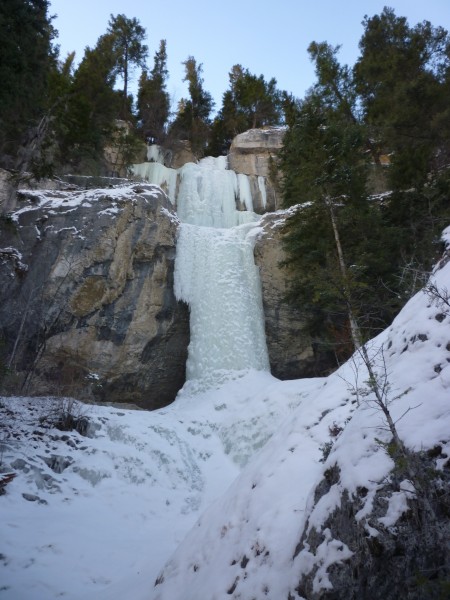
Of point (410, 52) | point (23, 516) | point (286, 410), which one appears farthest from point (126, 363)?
point (410, 52)

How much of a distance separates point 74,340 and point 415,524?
13.1m

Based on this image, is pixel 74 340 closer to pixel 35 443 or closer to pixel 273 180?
pixel 35 443

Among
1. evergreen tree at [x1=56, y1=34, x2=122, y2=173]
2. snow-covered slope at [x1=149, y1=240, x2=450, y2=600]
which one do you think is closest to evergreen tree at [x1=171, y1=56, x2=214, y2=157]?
evergreen tree at [x1=56, y1=34, x2=122, y2=173]

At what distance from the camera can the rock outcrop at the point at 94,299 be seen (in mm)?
13531

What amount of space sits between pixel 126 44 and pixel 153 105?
15.2 ft

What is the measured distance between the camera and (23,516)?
6.13 meters

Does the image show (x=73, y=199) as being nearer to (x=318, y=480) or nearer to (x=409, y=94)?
(x=409, y=94)

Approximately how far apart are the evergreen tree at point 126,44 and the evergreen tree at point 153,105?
124 cm

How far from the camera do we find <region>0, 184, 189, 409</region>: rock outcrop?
533 inches

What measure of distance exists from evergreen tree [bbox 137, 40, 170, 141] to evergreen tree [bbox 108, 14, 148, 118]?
124 cm

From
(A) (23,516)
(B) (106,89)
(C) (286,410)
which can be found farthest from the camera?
(B) (106,89)

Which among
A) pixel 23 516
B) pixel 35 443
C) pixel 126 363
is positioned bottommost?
pixel 23 516

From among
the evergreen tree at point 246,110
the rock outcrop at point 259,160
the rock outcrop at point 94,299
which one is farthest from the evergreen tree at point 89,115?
the evergreen tree at point 246,110

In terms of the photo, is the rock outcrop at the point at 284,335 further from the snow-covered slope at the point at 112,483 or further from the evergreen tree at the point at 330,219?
the snow-covered slope at the point at 112,483
